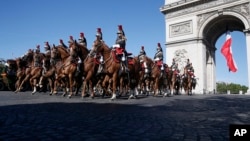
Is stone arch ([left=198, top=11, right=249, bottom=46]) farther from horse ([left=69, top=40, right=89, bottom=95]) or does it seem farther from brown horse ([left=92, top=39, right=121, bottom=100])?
brown horse ([left=92, top=39, right=121, bottom=100])

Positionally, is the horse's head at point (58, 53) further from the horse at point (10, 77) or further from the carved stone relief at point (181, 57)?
the carved stone relief at point (181, 57)

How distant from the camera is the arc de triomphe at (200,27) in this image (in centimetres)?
2971

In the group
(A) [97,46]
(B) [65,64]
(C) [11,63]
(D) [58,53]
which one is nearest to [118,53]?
(A) [97,46]

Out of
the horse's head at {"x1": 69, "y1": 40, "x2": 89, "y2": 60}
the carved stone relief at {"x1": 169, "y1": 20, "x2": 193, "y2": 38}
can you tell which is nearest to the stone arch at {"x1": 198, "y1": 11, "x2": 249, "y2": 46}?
the carved stone relief at {"x1": 169, "y1": 20, "x2": 193, "y2": 38}

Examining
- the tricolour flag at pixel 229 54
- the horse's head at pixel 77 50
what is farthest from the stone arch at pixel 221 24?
the horse's head at pixel 77 50

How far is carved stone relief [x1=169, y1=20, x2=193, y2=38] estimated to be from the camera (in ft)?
105

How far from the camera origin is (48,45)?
16859 mm

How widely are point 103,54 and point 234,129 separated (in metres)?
9.18

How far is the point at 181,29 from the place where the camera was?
107 feet

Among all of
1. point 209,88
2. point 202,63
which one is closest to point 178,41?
point 202,63

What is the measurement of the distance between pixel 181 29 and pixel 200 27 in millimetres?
2390

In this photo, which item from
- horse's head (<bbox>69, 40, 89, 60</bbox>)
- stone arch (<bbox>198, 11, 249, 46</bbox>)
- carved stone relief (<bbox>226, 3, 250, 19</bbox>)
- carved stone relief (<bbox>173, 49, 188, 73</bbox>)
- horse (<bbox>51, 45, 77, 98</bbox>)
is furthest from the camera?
carved stone relief (<bbox>173, 49, 188, 73</bbox>)

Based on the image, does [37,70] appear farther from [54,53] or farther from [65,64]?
[65,64]

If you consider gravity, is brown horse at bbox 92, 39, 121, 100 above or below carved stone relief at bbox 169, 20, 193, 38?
below
